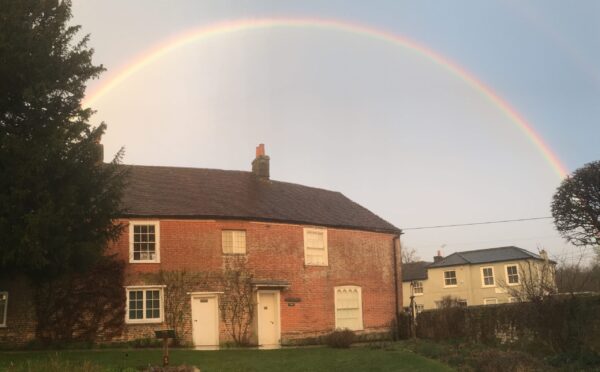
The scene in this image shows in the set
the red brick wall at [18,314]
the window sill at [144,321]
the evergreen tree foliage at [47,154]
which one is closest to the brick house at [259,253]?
the window sill at [144,321]

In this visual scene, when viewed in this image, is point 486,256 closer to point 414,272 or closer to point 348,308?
point 414,272

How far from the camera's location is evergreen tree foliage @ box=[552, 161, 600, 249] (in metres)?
30.3

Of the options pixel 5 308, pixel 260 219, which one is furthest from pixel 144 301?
pixel 260 219

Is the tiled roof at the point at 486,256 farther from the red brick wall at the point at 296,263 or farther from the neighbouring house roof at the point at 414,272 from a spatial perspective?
the red brick wall at the point at 296,263

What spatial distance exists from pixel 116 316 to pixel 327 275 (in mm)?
10855

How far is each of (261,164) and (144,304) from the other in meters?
11.4

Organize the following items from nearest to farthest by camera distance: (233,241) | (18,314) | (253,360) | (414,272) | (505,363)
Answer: (505,363)
(253,360)
(18,314)
(233,241)
(414,272)

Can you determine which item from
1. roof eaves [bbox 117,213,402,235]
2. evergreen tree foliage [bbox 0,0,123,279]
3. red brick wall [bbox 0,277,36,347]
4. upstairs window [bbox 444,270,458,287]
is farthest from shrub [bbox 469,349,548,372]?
upstairs window [bbox 444,270,458,287]

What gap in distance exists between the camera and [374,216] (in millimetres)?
34875

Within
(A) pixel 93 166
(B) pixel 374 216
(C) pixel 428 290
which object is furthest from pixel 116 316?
(C) pixel 428 290

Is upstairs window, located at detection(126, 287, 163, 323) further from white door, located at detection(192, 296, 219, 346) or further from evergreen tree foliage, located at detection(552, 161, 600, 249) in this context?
evergreen tree foliage, located at detection(552, 161, 600, 249)

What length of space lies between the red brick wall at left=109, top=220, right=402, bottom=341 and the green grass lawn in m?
5.29

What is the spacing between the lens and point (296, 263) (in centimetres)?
2886

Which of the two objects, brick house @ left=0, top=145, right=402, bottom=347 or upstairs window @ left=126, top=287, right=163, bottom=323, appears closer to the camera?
upstairs window @ left=126, top=287, right=163, bottom=323
